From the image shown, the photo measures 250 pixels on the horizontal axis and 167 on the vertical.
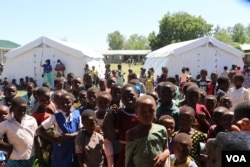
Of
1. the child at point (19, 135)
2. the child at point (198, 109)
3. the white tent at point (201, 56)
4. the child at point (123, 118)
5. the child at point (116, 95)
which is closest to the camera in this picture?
the child at point (123, 118)

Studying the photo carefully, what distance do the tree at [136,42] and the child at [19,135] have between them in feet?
395

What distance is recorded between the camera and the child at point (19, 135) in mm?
3570

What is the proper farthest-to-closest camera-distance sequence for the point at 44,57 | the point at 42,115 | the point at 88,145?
the point at 44,57 → the point at 42,115 → the point at 88,145

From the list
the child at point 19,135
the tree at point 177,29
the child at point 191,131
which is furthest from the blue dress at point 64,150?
the tree at point 177,29

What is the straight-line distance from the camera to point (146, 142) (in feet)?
8.29

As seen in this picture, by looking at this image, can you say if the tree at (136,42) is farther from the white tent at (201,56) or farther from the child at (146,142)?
the child at (146,142)

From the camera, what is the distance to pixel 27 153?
3.68 m

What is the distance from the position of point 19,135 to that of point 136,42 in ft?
422

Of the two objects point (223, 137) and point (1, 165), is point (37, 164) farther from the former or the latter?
point (223, 137)

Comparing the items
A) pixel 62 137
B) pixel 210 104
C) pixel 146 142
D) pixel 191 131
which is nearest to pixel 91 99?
pixel 62 137

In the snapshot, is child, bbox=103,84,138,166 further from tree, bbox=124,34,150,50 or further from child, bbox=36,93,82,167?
tree, bbox=124,34,150,50

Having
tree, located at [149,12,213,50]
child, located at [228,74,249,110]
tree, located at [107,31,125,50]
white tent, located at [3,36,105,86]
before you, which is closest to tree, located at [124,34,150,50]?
tree, located at [107,31,125,50]

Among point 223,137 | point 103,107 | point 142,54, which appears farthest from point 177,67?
point 142,54

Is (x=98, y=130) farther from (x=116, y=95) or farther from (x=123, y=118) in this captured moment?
(x=116, y=95)
